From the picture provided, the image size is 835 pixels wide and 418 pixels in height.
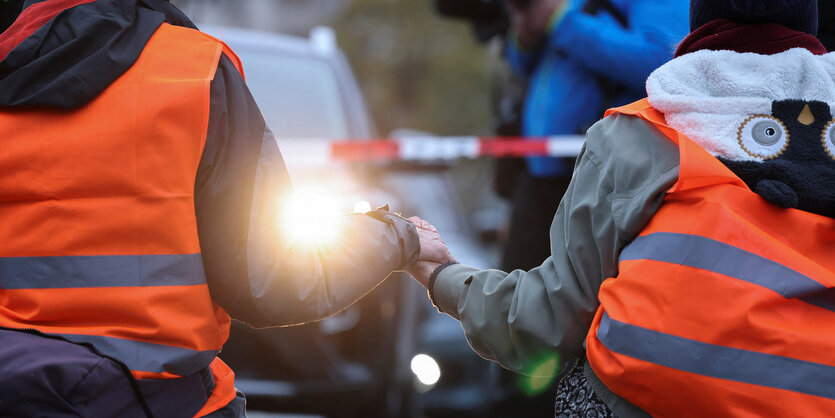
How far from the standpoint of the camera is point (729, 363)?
1.37m

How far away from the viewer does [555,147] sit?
9.93 feet

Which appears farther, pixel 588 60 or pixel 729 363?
pixel 588 60

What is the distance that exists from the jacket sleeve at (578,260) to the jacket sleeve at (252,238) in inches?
12.2

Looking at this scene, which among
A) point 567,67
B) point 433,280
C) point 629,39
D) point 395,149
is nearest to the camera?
point 433,280

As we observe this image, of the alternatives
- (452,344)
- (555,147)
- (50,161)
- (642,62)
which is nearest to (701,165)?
(50,161)

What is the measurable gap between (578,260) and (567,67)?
4.74ft

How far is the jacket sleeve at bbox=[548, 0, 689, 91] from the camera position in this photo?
105 inches

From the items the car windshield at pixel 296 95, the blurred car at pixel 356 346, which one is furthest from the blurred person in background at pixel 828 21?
the car windshield at pixel 296 95

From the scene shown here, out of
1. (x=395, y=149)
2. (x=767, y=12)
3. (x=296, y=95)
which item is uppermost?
(x=767, y=12)

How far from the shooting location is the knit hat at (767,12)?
1531mm

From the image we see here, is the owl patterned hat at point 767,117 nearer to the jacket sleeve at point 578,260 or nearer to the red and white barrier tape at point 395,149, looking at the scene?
the jacket sleeve at point 578,260

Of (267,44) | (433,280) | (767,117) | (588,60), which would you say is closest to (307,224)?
(433,280)

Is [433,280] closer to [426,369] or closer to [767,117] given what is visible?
[767,117]

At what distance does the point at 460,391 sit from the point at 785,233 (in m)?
2.62
